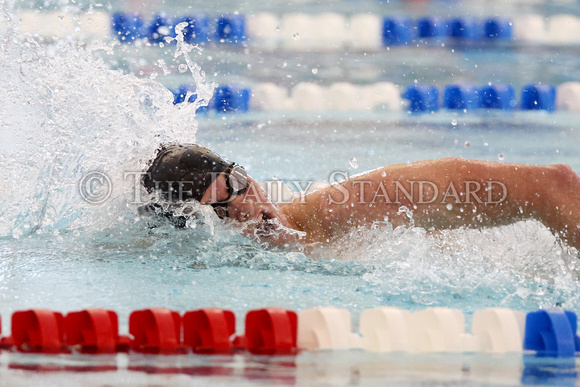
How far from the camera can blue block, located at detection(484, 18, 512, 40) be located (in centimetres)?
559

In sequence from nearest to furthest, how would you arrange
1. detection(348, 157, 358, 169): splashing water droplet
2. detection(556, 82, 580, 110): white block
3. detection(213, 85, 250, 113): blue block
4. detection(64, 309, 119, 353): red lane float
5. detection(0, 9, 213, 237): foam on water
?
detection(64, 309, 119, 353): red lane float
detection(0, 9, 213, 237): foam on water
detection(348, 157, 358, 169): splashing water droplet
detection(213, 85, 250, 113): blue block
detection(556, 82, 580, 110): white block

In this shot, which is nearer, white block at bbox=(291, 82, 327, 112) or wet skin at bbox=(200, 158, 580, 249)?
wet skin at bbox=(200, 158, 580, 249)

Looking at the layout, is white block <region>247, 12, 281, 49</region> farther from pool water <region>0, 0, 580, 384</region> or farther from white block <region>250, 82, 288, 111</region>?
pool water <region>0, 0, 580, 384</region>

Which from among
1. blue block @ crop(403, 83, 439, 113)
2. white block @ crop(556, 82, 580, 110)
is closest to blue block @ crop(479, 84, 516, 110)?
blue block @ crop(403, 83, 439, 113)

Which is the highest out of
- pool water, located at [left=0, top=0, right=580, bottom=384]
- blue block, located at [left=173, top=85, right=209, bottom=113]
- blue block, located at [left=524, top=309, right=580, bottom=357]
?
blue block, located at [left=173, top=85, right=209, bottom=113]

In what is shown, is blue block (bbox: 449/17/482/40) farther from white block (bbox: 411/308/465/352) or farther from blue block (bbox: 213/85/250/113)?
white block (bbox: 411/308/465/352)

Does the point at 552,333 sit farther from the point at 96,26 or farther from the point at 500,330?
the point at 96,26

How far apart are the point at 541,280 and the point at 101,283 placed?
4.02 ft

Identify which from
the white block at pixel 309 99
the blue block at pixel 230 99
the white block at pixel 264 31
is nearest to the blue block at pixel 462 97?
the white block at pixel 309 99

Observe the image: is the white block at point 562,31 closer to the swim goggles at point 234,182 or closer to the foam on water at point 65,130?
the foam on water at point 65,130

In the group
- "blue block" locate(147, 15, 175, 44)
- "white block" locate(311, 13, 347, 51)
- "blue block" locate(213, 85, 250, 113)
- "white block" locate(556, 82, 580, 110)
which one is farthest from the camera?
"white block" locate(311, 13, 347, 51)

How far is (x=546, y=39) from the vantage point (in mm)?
5863

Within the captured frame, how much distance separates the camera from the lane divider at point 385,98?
4.96 meters

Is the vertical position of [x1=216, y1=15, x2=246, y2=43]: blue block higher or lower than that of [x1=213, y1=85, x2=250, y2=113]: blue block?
higher
